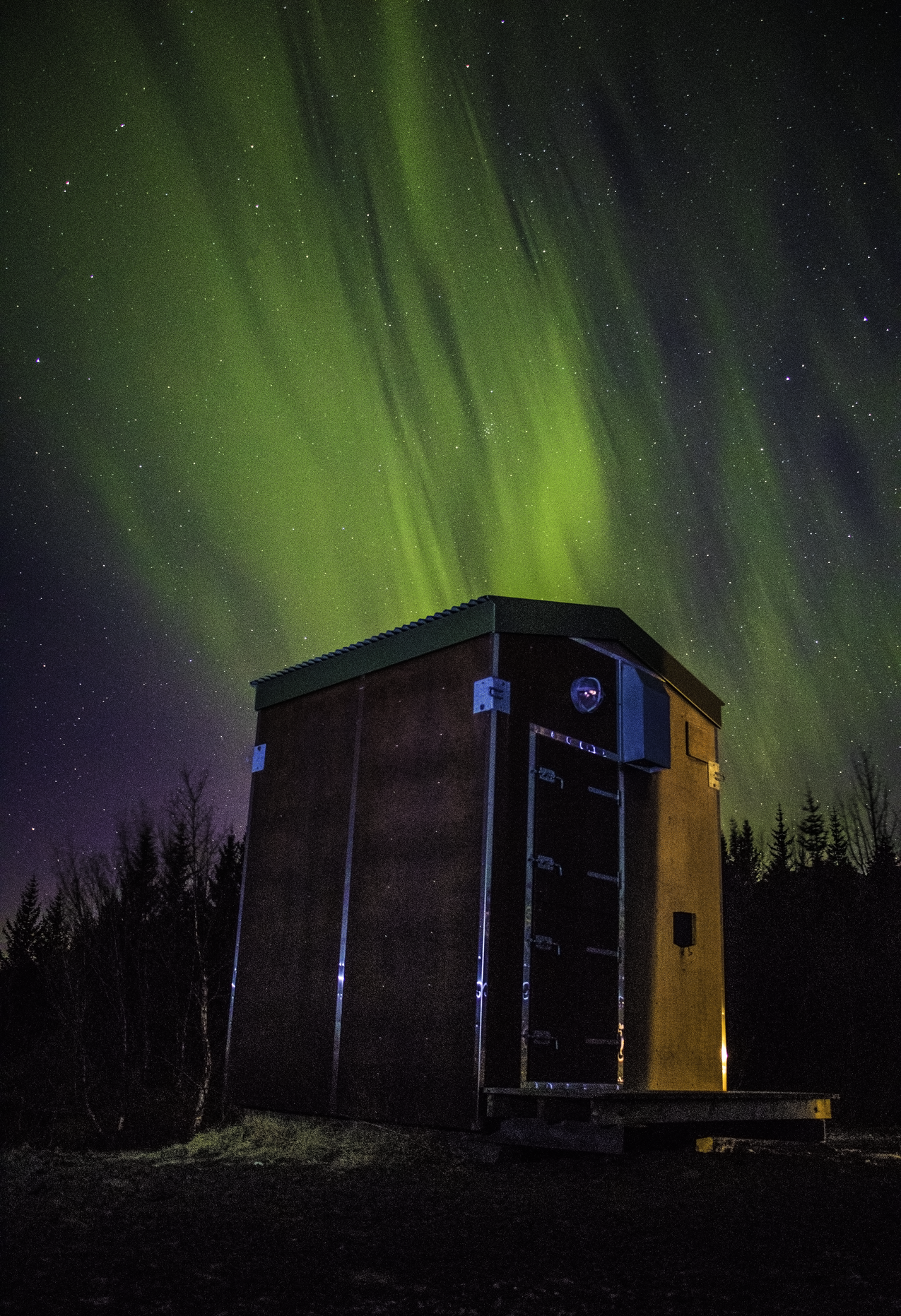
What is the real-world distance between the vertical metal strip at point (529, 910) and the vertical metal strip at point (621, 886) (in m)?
0.96

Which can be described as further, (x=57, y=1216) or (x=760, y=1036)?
(x=760, y=1036)

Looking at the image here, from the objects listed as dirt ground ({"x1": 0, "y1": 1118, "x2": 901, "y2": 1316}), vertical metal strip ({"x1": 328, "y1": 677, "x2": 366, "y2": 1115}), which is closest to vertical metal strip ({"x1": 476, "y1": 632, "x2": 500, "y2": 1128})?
dirt ground ({"x1": 0, "y1": 1118, "x2": 901, "y2": 1316})

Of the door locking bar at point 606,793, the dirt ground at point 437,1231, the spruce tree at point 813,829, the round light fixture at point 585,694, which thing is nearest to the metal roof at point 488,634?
the round light fixture at point 585,694

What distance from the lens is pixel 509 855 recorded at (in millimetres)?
7156

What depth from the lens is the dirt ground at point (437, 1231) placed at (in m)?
3.52

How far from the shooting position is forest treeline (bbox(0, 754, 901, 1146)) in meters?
12.6

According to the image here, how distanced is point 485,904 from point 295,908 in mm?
2343

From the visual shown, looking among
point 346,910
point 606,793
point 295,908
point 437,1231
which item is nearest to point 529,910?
point 606,793

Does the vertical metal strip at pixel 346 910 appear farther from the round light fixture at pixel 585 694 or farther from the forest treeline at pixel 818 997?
the forest treeline at pixel 818 997

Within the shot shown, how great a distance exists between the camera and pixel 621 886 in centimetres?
791

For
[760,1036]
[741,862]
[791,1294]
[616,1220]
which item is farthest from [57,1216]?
[741,862]

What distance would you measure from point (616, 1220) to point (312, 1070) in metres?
3.48

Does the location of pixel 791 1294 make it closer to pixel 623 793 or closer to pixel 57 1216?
pixel 57 1216

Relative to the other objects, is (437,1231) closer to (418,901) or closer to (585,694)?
Answer: (418,901)
